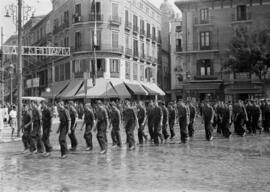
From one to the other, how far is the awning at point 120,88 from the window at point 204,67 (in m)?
8.29

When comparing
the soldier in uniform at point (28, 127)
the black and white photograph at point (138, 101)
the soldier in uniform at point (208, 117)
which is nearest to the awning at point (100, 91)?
the black and white photograph at point (138, 101)

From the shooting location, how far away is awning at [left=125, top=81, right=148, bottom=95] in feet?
139

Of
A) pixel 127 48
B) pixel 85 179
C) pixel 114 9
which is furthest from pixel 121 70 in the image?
pixel 85 179

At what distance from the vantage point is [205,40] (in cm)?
4356

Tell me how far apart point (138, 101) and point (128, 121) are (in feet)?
11.4

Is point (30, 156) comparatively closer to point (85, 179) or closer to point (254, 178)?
point (85, 179)

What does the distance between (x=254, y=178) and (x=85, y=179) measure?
142 inches

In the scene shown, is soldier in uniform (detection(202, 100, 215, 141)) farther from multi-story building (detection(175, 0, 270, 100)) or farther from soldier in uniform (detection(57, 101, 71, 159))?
multi-story building (detection(175, 0, 270, 100))

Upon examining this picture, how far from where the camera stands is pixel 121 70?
4309cm

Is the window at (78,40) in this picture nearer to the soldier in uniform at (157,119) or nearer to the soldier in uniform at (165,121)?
the soldier in uniform at (165,121)

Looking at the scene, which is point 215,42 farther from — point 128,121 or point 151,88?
point 128,121

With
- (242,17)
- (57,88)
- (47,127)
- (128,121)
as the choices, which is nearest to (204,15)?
(242,17)

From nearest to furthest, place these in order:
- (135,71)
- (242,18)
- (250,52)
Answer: (250,52) < (242,18) < (135,71)

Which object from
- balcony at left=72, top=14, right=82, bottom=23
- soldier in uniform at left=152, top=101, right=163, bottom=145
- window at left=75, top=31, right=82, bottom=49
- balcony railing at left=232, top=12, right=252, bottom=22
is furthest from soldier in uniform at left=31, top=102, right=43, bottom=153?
balcony railing at left=232, top=12, right=252, bottom=22
